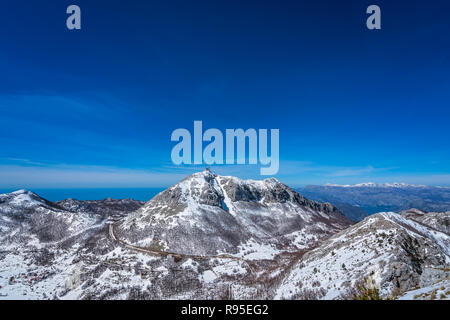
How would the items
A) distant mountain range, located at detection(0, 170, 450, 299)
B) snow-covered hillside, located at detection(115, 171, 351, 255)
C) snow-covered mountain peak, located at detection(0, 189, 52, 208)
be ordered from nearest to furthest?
distant mountain range, located at detection(0, 170, 450, 299) < snow-covered hillside, located at detection(115, 171, 351, 255) < snow-covered mountain peak, located at detection(0, 189, 52, 208)

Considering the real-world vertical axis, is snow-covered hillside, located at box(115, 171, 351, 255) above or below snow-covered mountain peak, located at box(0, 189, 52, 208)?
below

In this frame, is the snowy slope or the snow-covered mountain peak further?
the snow-covered mountain peak

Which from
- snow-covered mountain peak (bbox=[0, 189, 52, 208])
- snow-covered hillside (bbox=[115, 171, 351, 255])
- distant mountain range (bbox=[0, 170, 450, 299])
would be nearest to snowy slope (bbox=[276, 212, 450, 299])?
distant mountain range (bbox=[0, 170, 450, 299])

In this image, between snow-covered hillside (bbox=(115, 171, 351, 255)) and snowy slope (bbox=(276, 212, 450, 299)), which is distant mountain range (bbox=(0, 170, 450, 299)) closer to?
snowy slope (bbox=(276, 212, 450, 299))

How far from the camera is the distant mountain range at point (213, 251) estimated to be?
34.1 m

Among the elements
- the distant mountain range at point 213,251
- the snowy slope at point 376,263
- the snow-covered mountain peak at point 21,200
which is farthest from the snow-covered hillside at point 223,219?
the snow-covered mountain peak at point 21,200

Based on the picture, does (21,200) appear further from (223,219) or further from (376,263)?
(376,263)

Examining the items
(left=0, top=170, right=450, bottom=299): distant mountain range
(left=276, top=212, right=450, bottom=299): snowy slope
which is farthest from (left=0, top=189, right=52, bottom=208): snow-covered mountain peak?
(left=276, top=212, right=450, bottom=299): snowy slope

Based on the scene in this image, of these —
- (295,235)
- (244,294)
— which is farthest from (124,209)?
(244,294)

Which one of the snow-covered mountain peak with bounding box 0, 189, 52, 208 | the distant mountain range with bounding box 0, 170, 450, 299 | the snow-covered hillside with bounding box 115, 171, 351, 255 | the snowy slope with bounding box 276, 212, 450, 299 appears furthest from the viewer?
the snow-covered mountain peak with bounding box 0, 189, 52, 208

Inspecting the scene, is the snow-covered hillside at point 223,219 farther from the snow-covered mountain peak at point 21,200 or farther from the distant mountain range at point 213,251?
the snow-covered mountain peak at point 21,200

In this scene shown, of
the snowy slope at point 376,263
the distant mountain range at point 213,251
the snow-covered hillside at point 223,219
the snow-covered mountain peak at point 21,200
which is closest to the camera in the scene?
the snowy slope at point 376,263

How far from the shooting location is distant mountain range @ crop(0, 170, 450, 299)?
34.1m
